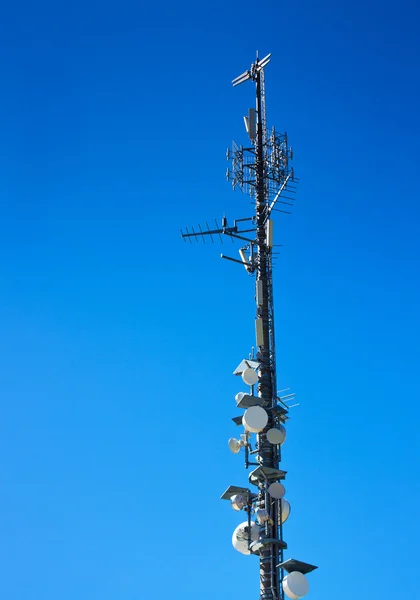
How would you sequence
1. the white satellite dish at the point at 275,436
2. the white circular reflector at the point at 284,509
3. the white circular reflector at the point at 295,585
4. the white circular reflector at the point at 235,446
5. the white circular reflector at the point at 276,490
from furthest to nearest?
the white circular reflector at the point at 235,446, the white circular reflector at the point at 284,509, the white satellite dish at the point at 275,436, the white circular reflector at the point at 276,490, the white circular reflector at the point at 295,585

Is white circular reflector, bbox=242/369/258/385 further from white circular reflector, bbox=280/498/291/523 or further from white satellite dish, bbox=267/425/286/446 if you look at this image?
white circular reflector, bbox=280/498/291/523

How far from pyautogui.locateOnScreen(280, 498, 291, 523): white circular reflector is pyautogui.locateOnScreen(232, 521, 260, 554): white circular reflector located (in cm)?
84

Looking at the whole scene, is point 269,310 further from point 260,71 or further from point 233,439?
point 260,71

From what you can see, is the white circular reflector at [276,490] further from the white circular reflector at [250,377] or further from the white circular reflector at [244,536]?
the white circular reflector at [250,377]

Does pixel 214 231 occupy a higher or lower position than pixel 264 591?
higher

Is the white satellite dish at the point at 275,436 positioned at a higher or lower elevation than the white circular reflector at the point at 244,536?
higher

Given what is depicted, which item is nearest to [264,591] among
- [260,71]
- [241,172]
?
[241,172]

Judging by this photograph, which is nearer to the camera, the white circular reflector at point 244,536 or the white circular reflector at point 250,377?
the white circular reflector at point 244,536

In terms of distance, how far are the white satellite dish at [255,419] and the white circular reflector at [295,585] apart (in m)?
3.71

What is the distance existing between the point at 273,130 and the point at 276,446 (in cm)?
994

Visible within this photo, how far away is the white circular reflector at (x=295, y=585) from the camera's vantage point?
2052cm

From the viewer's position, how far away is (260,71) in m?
27.6

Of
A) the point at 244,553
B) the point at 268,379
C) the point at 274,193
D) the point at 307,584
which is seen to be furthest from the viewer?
the point at 274,193

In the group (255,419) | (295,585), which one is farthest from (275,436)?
(295,585)
